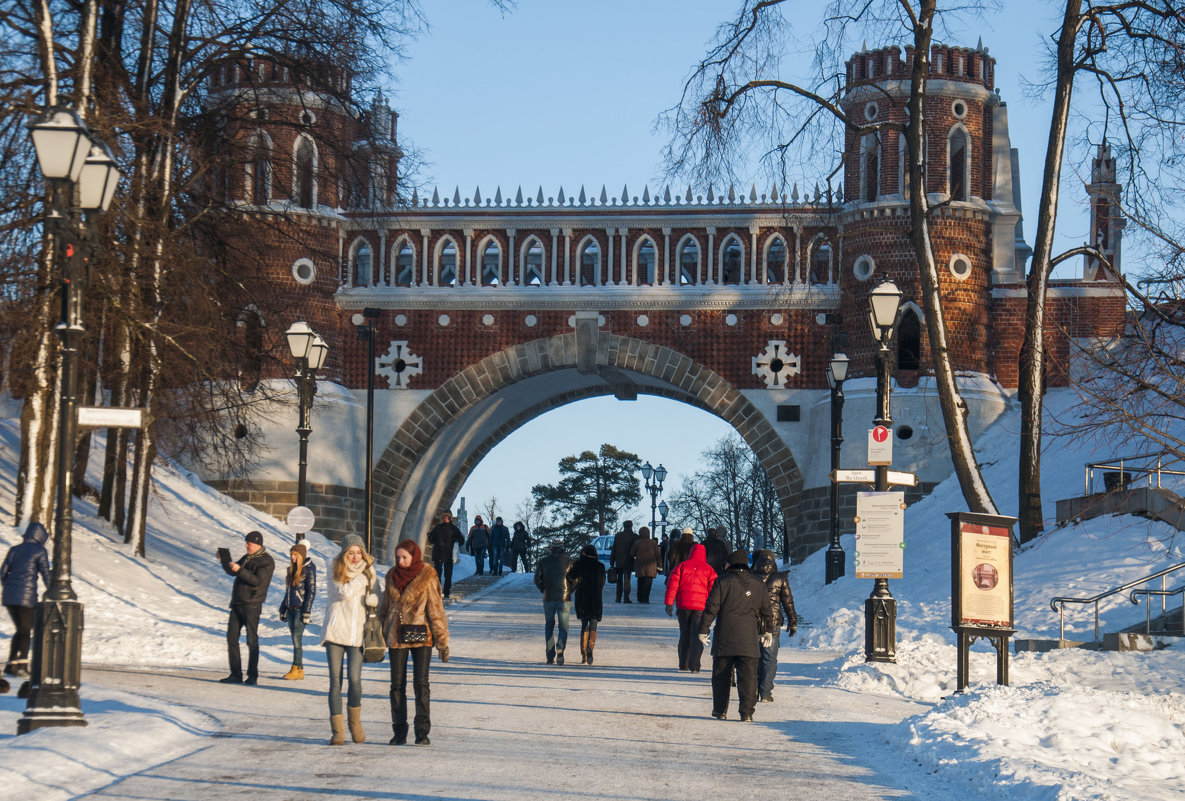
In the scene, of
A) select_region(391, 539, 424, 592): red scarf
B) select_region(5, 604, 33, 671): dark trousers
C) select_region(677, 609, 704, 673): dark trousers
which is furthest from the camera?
select_region(677, 609, 704, 673): dark trousers

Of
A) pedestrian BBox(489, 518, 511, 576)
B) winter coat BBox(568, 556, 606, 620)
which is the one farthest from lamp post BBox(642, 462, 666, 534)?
winter coat BBox(568, 556, 606, 620)

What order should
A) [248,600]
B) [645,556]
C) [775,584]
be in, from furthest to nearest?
[645,556] < [248,600] < [775,584]

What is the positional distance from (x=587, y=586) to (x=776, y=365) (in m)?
17.6

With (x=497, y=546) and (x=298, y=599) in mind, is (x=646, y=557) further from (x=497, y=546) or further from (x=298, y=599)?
(x=497, y=546)

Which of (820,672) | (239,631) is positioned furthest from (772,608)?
(239,631)

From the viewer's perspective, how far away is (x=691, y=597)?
15.7m

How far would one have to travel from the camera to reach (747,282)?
112 ft

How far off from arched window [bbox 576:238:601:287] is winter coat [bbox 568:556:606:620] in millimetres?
17455

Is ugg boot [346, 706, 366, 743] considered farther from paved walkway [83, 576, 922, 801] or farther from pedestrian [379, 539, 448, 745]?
pedestrian [379, 539, 448, 745]

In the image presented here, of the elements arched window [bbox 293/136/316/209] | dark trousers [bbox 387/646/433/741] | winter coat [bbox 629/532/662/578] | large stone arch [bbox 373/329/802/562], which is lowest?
dark trousers [bbox 387/646/433/741]

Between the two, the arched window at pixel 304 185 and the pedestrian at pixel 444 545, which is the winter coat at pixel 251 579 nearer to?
the pedestrian at pixel 444 545

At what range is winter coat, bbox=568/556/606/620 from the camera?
16828 mm

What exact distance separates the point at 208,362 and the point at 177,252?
1.52 m

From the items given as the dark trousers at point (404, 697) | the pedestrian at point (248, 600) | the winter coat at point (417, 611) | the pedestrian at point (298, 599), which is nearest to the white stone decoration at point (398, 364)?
the pedestrian at point (298, 599)
